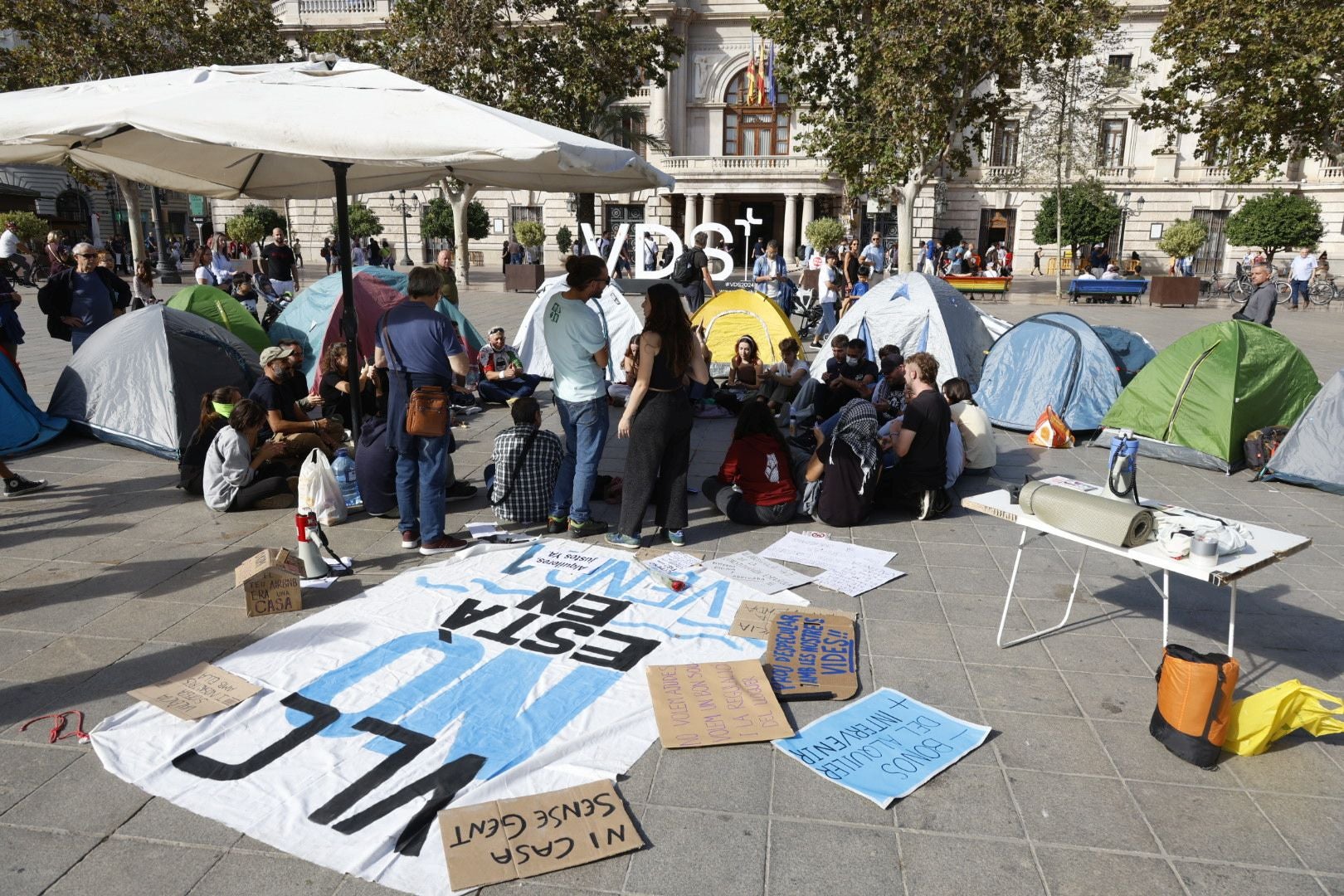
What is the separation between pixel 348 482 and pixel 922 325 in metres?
6.94

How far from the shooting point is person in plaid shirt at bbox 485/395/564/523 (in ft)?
19.4

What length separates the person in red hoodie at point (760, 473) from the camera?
609 centimetres

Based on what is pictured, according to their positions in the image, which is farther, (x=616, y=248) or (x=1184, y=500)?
(x=616, y=248)

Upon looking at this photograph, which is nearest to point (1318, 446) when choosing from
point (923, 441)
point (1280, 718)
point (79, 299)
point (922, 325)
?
point (923, 441)

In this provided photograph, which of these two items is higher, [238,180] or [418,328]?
[238,180]

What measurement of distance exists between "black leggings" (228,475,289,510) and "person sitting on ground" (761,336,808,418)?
16.6 ft

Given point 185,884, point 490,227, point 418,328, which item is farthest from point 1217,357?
point 490,227

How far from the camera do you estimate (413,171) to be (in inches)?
303

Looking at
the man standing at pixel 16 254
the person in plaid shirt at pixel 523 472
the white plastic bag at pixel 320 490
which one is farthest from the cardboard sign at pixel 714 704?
the man standing at pixel 16 254

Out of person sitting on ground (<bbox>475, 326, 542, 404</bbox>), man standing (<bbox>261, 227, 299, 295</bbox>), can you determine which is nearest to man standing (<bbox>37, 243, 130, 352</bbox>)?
person sitting on ground (<bbox>475, 326, 542, 404</bbox>)

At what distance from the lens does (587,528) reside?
581cm

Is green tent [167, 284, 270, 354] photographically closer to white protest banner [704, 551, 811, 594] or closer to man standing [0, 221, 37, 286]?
white protest banner [704, 551, 811, 594]

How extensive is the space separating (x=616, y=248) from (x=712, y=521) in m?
8.41

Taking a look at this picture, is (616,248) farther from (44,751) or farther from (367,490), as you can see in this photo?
(44,751)
